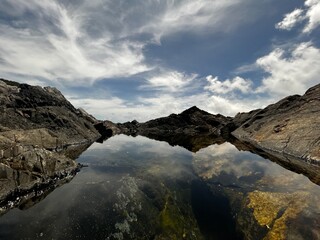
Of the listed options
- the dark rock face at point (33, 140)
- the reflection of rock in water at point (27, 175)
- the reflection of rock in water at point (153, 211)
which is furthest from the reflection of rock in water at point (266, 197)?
the dark rock face at point (33, 140)

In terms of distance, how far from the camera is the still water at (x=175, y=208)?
1498cm

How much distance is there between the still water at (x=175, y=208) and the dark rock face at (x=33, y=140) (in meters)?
2.29

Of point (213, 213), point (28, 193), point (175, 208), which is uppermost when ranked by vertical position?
point (28, 193)

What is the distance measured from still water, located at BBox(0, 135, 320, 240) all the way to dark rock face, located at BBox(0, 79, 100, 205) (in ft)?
7.52

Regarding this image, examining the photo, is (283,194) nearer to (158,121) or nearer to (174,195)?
(174,195)

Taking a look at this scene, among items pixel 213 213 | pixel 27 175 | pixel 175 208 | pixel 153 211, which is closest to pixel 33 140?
pixel 27 175

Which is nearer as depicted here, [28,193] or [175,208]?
[175,208]

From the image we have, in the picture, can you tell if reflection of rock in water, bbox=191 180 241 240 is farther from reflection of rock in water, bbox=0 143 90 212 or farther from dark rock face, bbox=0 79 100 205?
dark rock face, bbox=0 79 100 205

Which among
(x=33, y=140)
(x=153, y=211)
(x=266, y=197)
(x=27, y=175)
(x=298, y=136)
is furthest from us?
(x=298, y=136)

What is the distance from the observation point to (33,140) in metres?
36.9

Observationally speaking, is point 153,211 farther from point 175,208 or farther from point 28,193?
point 28,193

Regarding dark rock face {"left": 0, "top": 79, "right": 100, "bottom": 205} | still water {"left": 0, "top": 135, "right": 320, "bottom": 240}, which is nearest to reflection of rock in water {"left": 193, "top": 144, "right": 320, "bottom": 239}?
still water {"left": 0, "top": 135, "right": 320, "bottom": 240}

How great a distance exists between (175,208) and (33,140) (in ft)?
89.6

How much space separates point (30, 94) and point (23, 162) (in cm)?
4636
